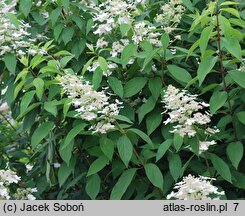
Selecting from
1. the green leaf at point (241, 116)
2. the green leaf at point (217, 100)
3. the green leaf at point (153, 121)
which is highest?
the green leaf at point (217, 100)

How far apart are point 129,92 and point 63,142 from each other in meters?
0.42

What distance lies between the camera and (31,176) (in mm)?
3900

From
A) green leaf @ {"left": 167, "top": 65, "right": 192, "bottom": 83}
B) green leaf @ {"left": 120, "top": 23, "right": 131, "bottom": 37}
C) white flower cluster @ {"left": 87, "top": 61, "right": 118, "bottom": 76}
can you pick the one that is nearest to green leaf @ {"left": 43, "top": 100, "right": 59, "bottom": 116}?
white flower cluster @ {"left": 87, "top": 61, "right": 118, "bottom": 76}

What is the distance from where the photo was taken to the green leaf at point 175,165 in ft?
9.86

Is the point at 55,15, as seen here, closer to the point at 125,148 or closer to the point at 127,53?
the point at 127,53

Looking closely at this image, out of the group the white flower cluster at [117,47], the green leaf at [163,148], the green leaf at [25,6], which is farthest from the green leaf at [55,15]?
the green leaf at [163,148]

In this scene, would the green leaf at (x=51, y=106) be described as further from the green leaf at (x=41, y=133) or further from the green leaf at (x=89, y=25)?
the green leaf at (x=89, y=25)

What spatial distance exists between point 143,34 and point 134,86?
0.89 feet

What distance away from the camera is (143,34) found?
3273mm

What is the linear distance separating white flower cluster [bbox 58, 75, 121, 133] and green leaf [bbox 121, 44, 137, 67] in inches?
12.8

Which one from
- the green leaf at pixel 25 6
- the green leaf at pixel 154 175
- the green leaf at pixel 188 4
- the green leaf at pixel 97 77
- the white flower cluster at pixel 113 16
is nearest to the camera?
the green leaf at pixel 154 175

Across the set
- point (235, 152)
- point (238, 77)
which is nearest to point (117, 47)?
point (238, 77)

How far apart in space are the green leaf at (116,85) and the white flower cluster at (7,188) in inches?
25.2

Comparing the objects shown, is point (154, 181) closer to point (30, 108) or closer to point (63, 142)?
point (63, 142)
